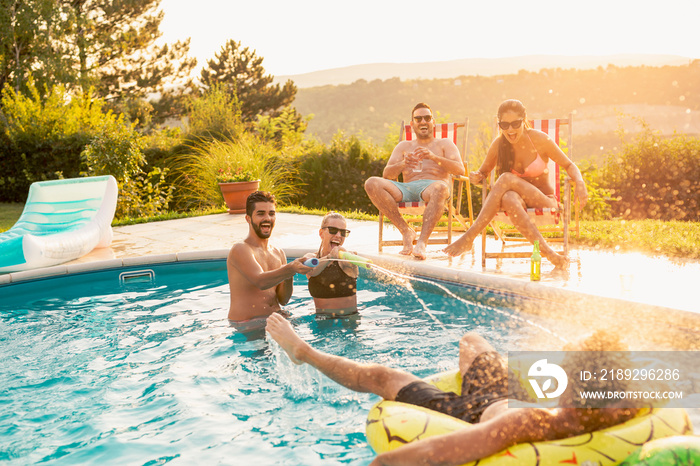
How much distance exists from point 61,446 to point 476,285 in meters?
3.18

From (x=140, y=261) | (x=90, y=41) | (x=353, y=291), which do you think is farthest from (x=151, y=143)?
(x=90, y=41)

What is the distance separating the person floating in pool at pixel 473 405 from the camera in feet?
6.07

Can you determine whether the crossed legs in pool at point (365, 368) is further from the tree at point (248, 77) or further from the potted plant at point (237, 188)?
A: the tree at point (248, 77)

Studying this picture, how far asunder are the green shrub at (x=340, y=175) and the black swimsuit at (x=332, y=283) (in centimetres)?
747

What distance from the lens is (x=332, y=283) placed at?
4227 millimetres

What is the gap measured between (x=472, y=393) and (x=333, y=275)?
1858 millimetres

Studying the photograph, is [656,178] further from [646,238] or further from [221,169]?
[221,169]

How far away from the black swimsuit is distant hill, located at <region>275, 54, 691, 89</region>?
55719 mm

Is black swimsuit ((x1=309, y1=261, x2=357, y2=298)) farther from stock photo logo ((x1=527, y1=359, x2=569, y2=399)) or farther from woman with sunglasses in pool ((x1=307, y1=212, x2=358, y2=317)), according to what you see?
stock photo logo ((x1=527, y1=359, x2=569, y2=399))

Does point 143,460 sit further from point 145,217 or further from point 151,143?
point 151,143

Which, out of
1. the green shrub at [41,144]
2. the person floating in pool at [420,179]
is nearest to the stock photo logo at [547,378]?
the person floating in pool at [420,179]

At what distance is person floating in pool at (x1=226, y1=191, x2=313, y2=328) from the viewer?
12.3 feet

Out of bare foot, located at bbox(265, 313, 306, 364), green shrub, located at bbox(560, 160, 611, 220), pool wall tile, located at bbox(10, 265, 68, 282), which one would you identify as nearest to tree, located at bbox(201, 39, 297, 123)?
green shrub, located at bbox(560, 160, 611, 220)

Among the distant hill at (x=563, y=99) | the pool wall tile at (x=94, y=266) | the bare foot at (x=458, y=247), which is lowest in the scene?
the pool wall tile at (x=94, y=266)
